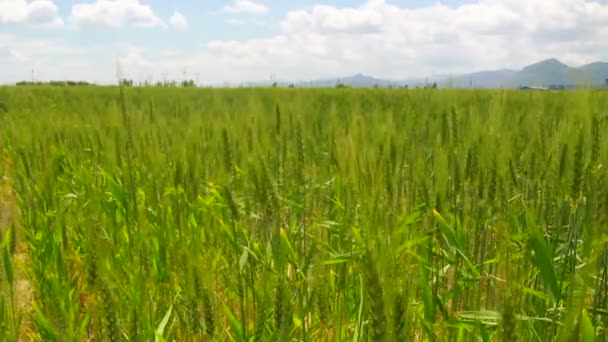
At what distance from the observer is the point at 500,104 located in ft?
6.73

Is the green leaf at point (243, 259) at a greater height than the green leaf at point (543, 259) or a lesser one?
lesser

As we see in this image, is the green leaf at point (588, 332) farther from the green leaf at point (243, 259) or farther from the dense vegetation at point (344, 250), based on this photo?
the green leaf at point (243, 259)

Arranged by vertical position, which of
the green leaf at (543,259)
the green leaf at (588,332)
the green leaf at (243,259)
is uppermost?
the green leaf at (543,259)

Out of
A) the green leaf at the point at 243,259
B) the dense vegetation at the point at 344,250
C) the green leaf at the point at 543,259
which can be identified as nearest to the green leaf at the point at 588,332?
the dense vegetation at the point at 344,250

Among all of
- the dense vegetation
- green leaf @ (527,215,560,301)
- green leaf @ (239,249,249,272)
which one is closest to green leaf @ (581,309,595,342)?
the dense vegetation

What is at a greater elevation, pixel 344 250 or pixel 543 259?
pixel 543 259

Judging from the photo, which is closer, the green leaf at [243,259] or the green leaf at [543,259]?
the green leaf at [543,259]

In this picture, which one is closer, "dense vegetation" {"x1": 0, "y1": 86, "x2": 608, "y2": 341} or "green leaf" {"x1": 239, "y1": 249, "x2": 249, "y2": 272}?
"dense vegetation" {"x1": 0, "y1": 86, "x2": 608, "y2": 341}

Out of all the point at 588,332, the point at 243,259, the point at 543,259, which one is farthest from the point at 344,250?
the point at 588,332

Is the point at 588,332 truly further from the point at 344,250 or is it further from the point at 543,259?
the point at 344,250

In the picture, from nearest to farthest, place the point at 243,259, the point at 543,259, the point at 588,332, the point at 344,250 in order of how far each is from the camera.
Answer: the point at 588,332, the point at 543,259, the point at 243,259, the point at 344,250

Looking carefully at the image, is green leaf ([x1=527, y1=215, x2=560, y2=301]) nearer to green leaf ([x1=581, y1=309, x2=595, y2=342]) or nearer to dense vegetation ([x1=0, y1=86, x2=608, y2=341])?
dense vegetation ([x1=0, y1=86, x2=608, y2=341])

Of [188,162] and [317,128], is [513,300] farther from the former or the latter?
[317,128]

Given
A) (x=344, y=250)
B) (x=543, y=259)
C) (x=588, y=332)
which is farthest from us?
(x=344, y=250)
